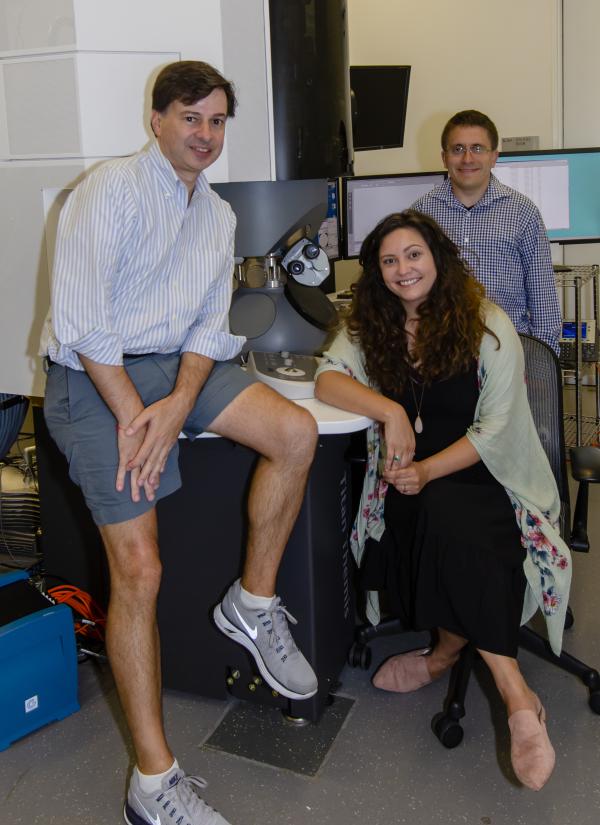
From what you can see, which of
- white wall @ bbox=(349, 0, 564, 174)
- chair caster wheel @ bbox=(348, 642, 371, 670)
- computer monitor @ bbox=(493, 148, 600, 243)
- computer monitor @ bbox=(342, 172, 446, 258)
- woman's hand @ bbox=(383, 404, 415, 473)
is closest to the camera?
woman's hand @ bbox=(383, 404, 415, 473)

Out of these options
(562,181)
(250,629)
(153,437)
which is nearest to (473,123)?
(562,181)

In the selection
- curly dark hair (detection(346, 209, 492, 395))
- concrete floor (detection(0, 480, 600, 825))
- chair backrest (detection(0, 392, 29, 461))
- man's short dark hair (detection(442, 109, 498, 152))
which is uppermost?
man's short dark hair (detection(442, 109, 498, 152))

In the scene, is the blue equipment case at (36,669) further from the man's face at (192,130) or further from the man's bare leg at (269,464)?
the man's face at (192,130)

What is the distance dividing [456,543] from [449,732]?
0.43 metres

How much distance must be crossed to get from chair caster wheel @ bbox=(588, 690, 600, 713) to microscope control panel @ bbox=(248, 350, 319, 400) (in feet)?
3.16

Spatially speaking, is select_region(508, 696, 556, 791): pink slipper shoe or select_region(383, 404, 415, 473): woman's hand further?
select_region(383, 404, 415, 473): woman's hand

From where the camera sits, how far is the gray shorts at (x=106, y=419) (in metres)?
1.66

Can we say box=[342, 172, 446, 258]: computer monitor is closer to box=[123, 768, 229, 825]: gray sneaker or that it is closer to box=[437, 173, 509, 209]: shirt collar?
box=[437, 173, 509, 209]: shirt collar

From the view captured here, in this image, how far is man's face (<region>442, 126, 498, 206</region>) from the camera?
2707 millimetres

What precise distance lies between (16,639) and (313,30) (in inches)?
63.7

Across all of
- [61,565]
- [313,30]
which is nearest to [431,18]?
[313,30]

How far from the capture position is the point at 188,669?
2123 mm

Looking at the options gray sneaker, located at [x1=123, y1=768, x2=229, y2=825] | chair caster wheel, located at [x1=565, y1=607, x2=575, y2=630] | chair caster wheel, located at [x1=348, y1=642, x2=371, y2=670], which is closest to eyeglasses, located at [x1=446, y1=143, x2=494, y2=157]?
chair caster wheel, located at [x1=565, y1=607, x2=575, y2=630]

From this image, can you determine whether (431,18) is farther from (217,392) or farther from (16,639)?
(16,639)
